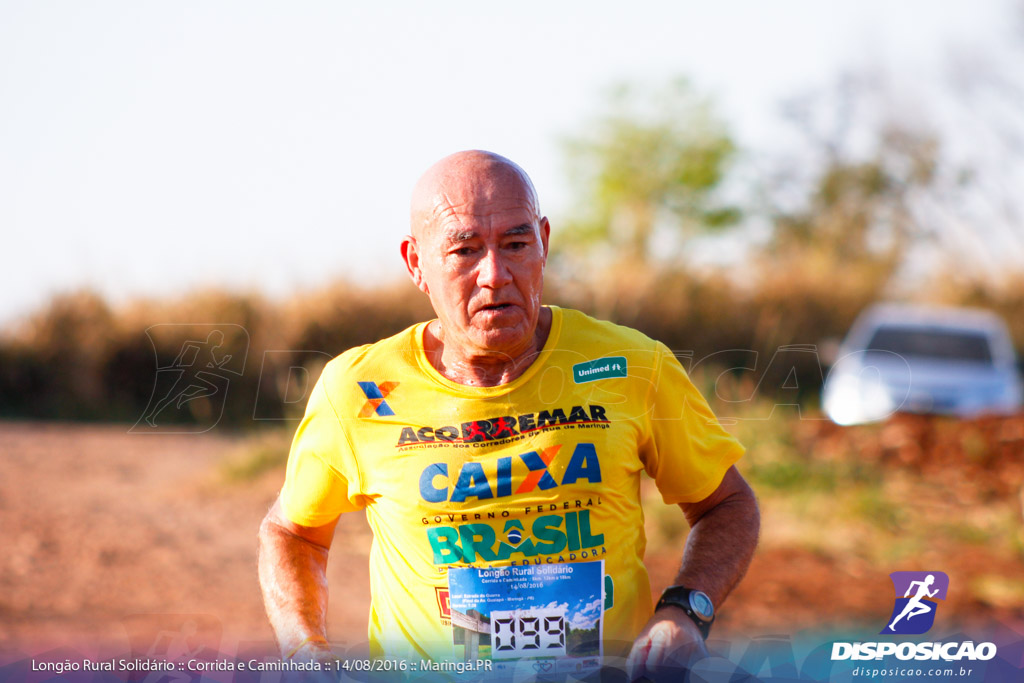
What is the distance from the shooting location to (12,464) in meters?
10.6

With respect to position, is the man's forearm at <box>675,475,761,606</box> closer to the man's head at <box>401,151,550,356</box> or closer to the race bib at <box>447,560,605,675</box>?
the race bib at <box>447,560,605,675</box>

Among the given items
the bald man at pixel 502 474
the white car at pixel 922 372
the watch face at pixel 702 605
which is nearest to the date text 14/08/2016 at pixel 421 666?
the bald man at pixel 502 474

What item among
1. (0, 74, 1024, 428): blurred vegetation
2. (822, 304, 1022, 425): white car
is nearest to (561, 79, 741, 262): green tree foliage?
(0, 74, 1024, 428): blurred vegetation

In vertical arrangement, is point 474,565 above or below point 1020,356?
below

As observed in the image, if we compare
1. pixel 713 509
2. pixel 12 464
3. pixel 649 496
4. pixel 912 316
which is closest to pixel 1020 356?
pixel 912 316

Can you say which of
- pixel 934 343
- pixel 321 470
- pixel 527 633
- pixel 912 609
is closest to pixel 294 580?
pixel 321 470

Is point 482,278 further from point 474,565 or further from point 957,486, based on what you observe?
point 957,486

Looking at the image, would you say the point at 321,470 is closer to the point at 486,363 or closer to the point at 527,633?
the point at 486,363

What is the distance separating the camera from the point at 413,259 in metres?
2.73

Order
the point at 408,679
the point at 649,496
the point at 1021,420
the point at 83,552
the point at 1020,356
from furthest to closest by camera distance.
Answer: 1. the point at 1020,356
2. the point at 1021,420
3. the point at 649,496
4. the point at 83,552
5. the point at 408,679

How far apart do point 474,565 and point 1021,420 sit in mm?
9145

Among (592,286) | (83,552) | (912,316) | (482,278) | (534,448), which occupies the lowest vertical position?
(83,552)

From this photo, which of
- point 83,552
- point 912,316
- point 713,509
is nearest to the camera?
point 713,509

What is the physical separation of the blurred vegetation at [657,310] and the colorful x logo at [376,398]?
2.10 metres
